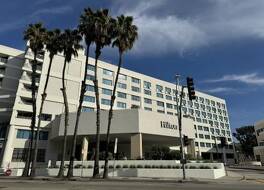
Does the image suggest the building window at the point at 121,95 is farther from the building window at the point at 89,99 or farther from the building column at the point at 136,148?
the building column at the point at 136,148

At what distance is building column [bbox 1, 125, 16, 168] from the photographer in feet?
145

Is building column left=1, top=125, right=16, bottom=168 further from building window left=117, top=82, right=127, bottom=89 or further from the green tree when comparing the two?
the green tree

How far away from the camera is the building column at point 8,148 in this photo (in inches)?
1741

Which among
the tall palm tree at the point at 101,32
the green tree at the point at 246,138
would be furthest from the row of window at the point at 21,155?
the green tree at the point at 246,138

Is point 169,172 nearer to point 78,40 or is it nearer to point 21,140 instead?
point 78,40

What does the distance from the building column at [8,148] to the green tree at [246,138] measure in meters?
92.5

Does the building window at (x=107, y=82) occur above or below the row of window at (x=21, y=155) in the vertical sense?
above

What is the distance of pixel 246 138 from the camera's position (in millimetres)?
106312

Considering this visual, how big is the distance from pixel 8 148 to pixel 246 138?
3754 inches

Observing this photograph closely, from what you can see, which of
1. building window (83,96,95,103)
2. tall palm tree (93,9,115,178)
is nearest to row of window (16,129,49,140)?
building window (83,96,95,103)

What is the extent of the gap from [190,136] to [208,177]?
19.6 meters

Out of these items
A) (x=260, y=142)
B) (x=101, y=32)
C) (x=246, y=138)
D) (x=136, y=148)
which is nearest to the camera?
(x=101, y=32)

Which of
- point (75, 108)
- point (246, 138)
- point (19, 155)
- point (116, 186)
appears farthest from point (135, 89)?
point (246, 138)

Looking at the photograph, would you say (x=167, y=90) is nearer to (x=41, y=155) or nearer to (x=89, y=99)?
(x=89, y=99)
